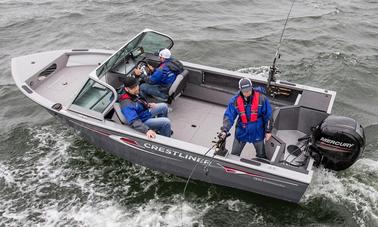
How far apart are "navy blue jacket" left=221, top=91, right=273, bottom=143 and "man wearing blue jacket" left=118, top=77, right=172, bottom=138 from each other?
3.78 ft

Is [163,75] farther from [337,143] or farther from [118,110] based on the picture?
[337,143]

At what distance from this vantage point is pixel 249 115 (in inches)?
211

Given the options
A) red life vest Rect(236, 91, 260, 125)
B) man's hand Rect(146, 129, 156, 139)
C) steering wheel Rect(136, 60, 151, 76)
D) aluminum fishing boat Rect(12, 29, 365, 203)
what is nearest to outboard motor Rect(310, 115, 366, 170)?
aluminum fishing boat Rect(12, 29, 365, 203)

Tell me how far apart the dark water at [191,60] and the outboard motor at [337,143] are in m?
0.73

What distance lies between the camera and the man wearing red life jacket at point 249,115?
5.27m

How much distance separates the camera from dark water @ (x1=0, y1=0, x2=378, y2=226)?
5.82 m

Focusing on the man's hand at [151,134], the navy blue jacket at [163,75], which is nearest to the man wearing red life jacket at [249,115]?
the man's hand at [151,134]

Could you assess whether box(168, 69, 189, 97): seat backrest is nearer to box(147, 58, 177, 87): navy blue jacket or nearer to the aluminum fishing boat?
the aluminum fishing boat

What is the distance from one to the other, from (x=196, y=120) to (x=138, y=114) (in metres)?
1.41

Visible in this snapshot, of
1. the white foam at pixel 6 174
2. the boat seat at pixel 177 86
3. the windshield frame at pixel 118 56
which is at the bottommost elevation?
the white foam at pixel 6 174

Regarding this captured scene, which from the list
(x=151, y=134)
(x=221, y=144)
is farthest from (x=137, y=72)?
(x=221, y=144)

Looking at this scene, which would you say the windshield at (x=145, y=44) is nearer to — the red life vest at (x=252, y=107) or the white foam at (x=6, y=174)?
the white foam at (x=6, y=174)

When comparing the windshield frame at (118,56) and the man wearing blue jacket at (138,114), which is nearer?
the man wearing blue jacket at (138,114)

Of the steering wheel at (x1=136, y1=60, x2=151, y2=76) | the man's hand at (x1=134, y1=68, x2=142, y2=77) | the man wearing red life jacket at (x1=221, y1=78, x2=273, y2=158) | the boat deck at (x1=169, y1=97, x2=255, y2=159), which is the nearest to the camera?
the man wearing red life jacket at (x1=221, y1=78, x2=273, y2=158)
